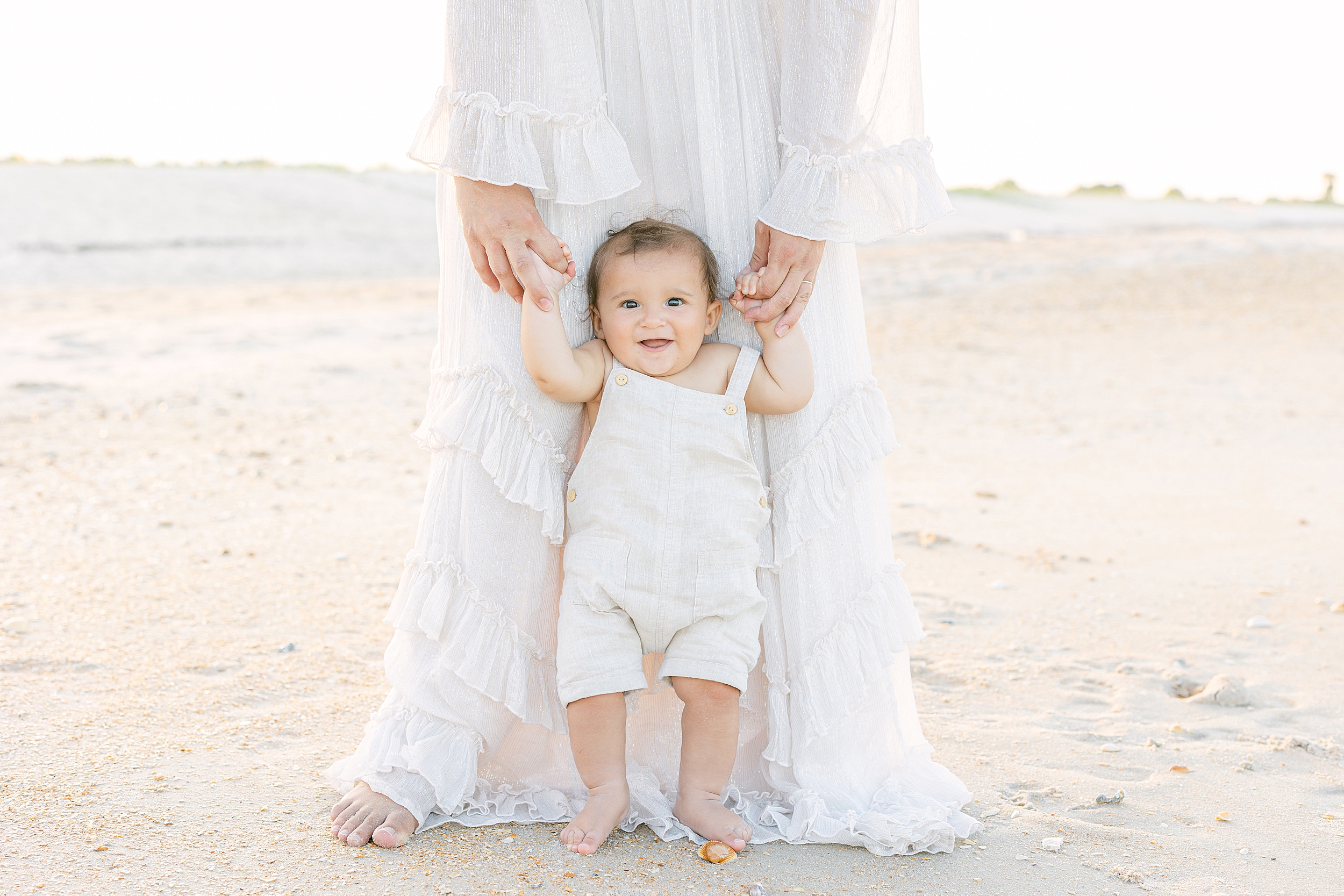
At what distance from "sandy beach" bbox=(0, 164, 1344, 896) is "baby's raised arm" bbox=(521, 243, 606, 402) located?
0.46 m

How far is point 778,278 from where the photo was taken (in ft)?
6.66

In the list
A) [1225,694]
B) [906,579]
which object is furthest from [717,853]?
[906,579]

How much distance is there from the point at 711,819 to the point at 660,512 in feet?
1.82

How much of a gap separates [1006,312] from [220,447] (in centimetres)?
730

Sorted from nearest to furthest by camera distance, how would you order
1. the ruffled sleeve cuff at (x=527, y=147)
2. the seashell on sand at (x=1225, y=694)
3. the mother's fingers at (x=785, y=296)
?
the ruffled sleeve cuff at (x=527, y=147)
the mother's fingers at (x=785, y=296)
the seashell on sand at (x=1225, y=694)

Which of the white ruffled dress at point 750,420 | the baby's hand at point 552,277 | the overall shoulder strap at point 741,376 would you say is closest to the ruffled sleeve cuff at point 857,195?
the white ruffled dress at point 750,420

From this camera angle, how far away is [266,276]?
13.2 metres

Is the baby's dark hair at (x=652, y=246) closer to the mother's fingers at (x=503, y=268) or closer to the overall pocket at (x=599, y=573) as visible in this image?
the mother's fingers at (x=503, y=268)

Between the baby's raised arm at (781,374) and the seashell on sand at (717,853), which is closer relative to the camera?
the seashell on sand at (717,853)

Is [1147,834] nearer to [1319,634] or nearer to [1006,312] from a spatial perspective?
[1319,634]

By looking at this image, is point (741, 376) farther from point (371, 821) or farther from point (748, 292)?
point (371, 821)

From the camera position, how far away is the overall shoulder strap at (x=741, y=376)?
2045 millimetres

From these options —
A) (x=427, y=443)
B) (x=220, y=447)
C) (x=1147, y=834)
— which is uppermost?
(x=427, y=443)

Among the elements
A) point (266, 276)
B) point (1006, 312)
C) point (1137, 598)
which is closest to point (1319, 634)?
point (1137, 598)
